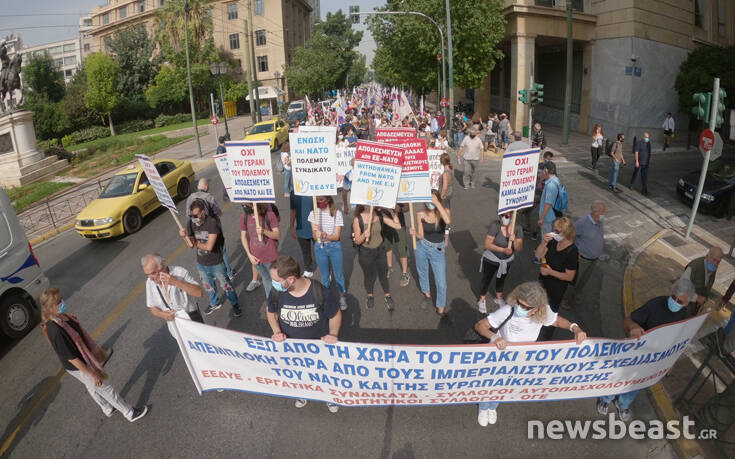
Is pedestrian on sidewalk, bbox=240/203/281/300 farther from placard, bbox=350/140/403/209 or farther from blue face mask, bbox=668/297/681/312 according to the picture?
blue face mask, bbox=668/297/681/312

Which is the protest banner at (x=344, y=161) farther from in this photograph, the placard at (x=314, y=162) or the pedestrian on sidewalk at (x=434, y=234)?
the pedestrian on sidewalk at (x=434, y=234)

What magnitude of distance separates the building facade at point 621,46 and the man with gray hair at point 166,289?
71.2 feet

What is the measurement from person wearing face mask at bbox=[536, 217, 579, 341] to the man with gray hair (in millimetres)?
4123

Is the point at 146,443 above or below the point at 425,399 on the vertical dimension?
below

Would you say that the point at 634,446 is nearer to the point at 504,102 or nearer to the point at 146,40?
the point at 504,102

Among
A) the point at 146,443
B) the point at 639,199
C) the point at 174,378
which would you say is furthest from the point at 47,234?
the point at 639,199

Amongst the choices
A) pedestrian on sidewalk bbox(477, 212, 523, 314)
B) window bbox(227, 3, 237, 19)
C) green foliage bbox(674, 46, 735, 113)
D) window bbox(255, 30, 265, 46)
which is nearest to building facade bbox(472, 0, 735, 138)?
green foliage bbox(674, 46, 735, 113)

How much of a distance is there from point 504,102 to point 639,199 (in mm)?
28777

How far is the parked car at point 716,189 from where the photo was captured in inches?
414

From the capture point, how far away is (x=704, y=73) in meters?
20.2

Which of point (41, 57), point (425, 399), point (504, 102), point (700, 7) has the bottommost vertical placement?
point (425, 399)

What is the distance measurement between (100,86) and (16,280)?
44202 mm

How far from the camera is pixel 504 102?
38688mm

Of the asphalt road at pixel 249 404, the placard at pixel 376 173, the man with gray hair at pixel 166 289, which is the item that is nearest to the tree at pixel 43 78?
the asphalt road at pixel 249 404
